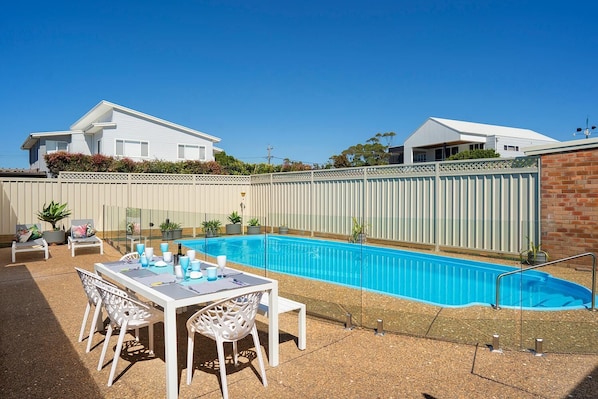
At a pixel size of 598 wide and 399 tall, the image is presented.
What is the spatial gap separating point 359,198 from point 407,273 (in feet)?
18.4

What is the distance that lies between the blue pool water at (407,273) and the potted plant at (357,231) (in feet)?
9.24

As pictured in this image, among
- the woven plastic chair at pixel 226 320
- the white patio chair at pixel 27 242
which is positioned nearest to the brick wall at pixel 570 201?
the woven plastic chair at pixel 226 320

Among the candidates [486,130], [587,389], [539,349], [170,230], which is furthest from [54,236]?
[486,130]

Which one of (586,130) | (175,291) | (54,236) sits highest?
(586,130)

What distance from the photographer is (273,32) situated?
17781 mm

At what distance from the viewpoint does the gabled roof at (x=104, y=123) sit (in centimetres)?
2060

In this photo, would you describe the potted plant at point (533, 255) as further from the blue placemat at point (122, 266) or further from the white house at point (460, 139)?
the white house at point (460, 139)

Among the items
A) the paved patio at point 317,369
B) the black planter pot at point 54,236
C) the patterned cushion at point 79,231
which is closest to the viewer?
the paved patio at point 317,369

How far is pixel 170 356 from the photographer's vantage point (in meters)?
2.82

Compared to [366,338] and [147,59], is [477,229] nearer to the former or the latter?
[366,338]

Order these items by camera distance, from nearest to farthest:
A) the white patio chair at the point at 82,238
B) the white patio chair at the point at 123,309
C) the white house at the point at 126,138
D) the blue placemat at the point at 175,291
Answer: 1. the blue placemat at the point at 175,291
2. the white patio chair at the point at 123,309
3. the white patio chair at the point at 82,238
4. the white house at the point at 126,138

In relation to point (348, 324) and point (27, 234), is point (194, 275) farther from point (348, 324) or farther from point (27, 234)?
point (27, 234)

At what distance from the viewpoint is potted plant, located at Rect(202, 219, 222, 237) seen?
7.64 m

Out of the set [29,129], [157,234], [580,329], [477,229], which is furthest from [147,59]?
[580,329]
